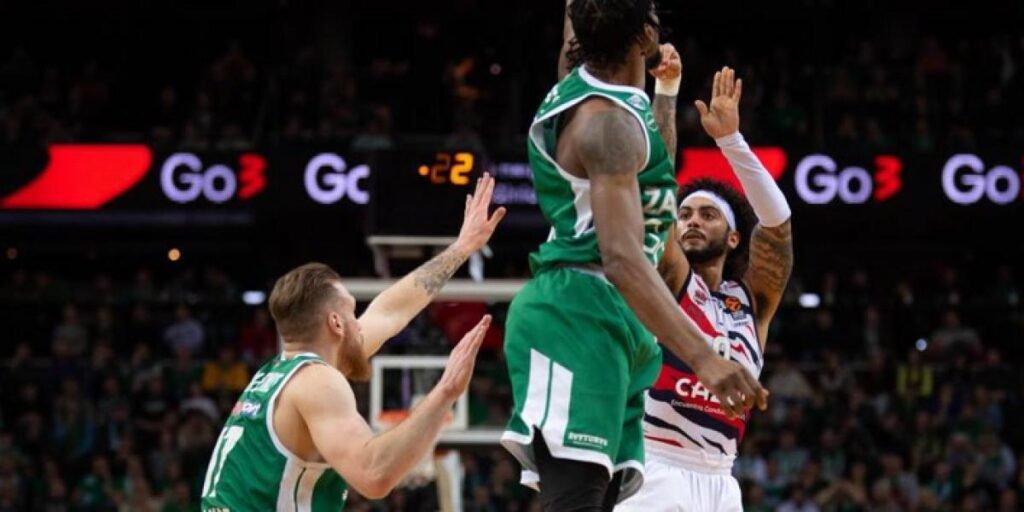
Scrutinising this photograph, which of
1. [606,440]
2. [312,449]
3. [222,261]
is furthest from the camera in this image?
[222,261]

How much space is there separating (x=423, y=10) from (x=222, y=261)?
4.20 m

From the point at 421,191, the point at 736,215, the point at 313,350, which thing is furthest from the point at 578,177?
the point at 421,191

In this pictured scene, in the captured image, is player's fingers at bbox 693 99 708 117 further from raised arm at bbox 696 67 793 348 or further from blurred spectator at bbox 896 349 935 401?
blurred spectator at bbox 896 349 935 401

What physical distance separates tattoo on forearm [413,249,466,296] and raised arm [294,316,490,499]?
4.00 feet

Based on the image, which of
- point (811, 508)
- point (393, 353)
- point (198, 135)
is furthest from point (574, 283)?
point (198, 135)

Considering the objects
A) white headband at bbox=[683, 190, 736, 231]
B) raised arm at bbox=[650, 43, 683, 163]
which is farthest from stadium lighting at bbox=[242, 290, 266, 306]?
raised arm at bbox=[650, 43, 683, 163]

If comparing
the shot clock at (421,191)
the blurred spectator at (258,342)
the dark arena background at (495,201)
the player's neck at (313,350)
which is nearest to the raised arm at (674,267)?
the player's neck at (313,350)

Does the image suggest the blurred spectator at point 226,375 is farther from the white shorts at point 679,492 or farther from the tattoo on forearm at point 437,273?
the white shorts at point 679,492

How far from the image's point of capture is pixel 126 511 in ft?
52.6

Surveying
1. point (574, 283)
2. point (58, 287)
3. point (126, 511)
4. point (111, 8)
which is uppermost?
point (111, 8)

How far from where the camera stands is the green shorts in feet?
15.2

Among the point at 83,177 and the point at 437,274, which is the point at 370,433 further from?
the point at 83,177

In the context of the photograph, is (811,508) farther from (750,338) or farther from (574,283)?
(574,283)

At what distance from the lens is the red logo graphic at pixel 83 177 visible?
1781cm
